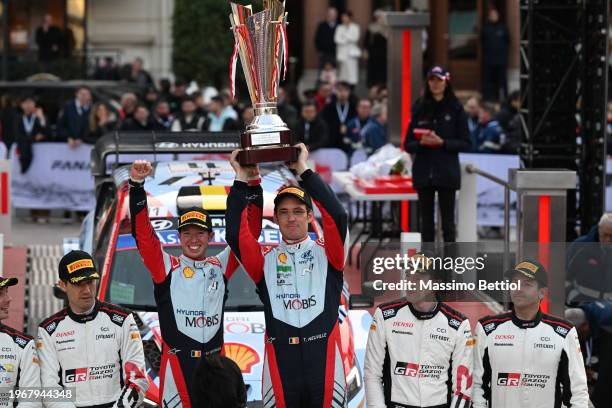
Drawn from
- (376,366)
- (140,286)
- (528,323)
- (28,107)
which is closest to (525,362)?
(528,323)

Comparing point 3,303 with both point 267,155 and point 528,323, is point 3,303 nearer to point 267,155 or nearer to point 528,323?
point 267,155

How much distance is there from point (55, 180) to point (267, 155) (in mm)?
12136

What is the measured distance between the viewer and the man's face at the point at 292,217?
747 cm

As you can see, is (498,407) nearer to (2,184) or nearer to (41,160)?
(2,184)

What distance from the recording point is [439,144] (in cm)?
1232

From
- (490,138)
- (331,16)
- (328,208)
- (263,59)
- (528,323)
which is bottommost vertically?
(528,323)

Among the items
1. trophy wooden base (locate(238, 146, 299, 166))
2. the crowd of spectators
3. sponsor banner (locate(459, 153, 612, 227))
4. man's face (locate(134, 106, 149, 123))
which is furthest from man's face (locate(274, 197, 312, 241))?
man's face (locate(134, 106, 149, 123))

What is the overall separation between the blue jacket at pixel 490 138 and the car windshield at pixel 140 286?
919 cm

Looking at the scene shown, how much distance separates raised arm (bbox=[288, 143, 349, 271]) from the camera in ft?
24.4

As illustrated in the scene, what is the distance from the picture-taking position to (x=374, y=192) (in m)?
13.2

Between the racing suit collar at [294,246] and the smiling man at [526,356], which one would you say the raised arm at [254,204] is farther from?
the smiling man at [526,356]

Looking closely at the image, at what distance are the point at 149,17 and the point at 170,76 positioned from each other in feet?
6.50

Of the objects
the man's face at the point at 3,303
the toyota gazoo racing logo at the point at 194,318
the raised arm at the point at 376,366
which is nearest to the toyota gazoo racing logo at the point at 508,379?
the raised arm at the point at 376,366

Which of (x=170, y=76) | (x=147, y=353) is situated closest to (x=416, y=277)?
(x=147, y=353)
